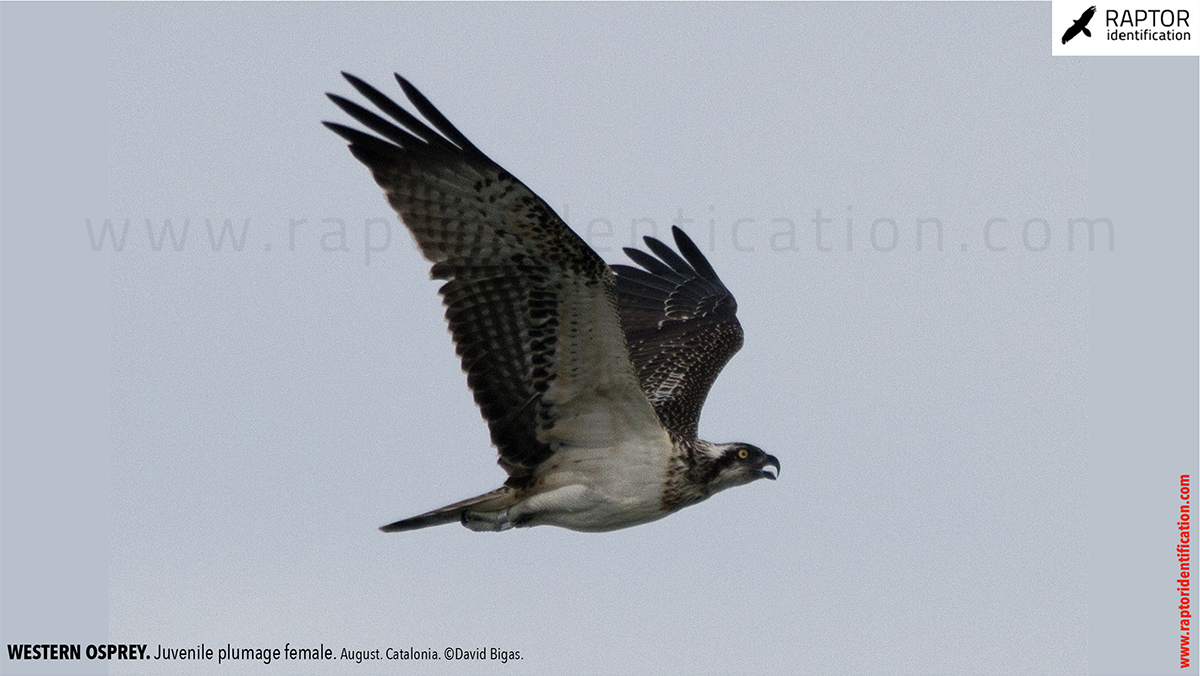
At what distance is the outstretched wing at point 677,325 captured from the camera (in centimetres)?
1292

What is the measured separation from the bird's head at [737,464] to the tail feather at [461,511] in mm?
1432

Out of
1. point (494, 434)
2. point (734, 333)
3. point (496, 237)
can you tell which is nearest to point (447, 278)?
point (496, 237)

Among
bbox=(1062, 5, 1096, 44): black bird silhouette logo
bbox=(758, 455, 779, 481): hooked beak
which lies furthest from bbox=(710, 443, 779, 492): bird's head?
bbox=(1062, 5, 1096, 44): black bird silhouette logo

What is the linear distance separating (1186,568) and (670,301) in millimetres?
5009

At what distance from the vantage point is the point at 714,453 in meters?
11.0

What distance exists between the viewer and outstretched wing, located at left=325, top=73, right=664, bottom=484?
9867 millimetres

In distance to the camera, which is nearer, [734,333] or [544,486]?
[544,486]

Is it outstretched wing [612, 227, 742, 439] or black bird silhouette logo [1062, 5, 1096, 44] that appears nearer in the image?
outstretched wing [612, 227, 742, 439]

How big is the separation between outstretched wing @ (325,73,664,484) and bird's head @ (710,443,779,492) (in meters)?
0.74

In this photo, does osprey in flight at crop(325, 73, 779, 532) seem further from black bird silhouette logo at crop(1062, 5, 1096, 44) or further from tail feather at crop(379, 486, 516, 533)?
black bird silhouette logo at crop(1062, 5, 1096, 44)

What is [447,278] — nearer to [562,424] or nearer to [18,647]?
[562,424]

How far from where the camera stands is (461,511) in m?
10.7

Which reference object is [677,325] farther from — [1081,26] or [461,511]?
[1081,26]

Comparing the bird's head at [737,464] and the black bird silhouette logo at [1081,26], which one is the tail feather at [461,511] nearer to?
the bird's head at [737,464]
